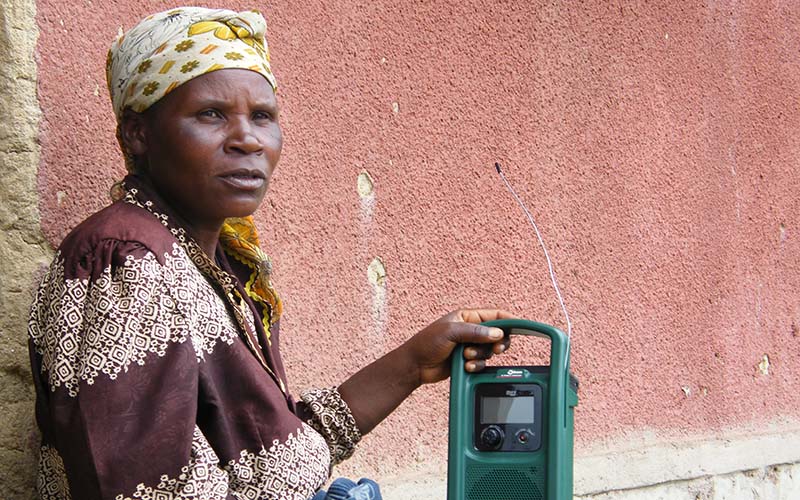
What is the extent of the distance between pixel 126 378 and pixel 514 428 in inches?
30.5

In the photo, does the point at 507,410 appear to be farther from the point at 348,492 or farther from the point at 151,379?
the point at 151,379

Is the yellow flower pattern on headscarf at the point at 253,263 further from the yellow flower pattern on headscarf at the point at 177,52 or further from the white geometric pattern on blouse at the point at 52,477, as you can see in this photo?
the white geometric pattern on blouse at the point at 52,477

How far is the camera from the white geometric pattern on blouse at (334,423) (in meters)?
2.17

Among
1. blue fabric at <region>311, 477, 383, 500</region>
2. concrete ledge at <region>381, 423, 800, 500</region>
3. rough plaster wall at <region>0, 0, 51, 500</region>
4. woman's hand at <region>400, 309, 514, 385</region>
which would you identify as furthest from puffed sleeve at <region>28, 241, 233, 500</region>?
concrete ledge at <region>381, 423, 800, 500</region>

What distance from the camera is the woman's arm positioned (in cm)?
204

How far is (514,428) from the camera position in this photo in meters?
1.97

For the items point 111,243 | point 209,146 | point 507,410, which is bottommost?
point 507,410

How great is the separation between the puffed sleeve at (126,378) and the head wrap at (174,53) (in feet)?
1.15

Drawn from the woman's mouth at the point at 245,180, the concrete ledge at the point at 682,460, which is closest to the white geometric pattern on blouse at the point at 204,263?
the woman's mouth at the point at 245,180

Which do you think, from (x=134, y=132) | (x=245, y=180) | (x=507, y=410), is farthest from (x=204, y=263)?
(x=507, y=410)

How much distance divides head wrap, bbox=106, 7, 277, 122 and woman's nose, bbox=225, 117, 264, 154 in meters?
0.10

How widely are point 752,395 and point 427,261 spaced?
1858mm

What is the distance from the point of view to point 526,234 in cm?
333

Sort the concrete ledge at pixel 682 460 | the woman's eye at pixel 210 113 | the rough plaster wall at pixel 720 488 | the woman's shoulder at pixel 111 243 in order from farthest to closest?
the concrete ledge at pixel 682 460
the rough plaster wall at pixel 720 488
the woman's eye at pixel 210 113
the woman's shoulder at pixel 111 243
